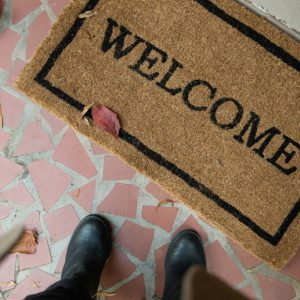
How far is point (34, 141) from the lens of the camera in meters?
1.45

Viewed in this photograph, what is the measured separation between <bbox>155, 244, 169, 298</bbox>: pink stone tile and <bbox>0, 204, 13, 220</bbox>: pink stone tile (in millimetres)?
548

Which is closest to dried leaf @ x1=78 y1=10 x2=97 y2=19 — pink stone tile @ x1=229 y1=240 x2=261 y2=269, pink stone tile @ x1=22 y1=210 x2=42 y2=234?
pink stone tile @ x1=22 y1=210 x2=42 y2=234

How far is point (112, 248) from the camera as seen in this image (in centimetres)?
145

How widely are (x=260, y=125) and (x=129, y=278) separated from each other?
28.0 inches

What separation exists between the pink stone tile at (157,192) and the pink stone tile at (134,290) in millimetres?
290

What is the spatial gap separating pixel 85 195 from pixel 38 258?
0.92 feet

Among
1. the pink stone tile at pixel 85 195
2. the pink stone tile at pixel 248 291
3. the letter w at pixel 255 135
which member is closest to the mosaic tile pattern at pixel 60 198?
the pink stone tile at pixel 85 195

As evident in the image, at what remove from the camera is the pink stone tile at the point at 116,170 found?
143 centimetres

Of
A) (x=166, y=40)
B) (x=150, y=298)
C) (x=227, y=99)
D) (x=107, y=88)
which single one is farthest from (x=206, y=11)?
(x=150, y=298)

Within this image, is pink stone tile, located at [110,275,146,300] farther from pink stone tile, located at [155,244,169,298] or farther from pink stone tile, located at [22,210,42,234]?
pink stone tile, located at [22,210,42,234]

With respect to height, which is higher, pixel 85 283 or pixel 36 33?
pixel 36 33

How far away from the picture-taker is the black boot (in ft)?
4.37

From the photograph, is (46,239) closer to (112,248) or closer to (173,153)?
(112,248)

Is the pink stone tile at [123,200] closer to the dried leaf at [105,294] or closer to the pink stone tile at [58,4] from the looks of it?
the dried leaf at [105,294]
